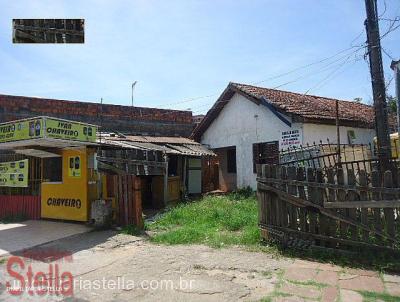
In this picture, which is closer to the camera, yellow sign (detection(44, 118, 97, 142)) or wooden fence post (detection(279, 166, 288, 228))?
wooden fence post (detection(279, 166, 288, 228))

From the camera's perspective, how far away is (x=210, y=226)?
378 inches

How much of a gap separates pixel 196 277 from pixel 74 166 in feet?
23.2

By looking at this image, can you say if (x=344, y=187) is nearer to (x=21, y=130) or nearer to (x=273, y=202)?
(x=273, y=202)

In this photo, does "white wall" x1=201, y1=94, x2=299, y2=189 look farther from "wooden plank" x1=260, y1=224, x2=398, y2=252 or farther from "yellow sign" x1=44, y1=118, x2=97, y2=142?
"wooden plank" x1=260, y1=224, x2=398, y2=252

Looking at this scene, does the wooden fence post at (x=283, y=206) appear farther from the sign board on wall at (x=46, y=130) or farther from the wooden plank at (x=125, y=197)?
the sign board on wall at (x=46, y=130)

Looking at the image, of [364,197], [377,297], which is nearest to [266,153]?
[364,197]

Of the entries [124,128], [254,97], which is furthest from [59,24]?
[124,128]

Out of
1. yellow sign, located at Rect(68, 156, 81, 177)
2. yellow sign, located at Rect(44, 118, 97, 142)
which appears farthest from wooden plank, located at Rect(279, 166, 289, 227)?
yellow sign, located at Rect(68, 156, 81, 177)

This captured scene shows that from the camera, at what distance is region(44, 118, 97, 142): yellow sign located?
9.64 metres

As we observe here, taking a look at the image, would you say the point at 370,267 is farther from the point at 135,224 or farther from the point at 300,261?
the point at 135,224

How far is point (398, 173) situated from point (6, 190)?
41.5 ft

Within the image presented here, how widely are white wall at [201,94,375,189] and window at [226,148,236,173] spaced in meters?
0.79

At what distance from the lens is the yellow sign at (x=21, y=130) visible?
9.65 m

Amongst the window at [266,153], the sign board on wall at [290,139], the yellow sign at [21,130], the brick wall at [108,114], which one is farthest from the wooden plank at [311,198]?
the brick wall at [108,114]
